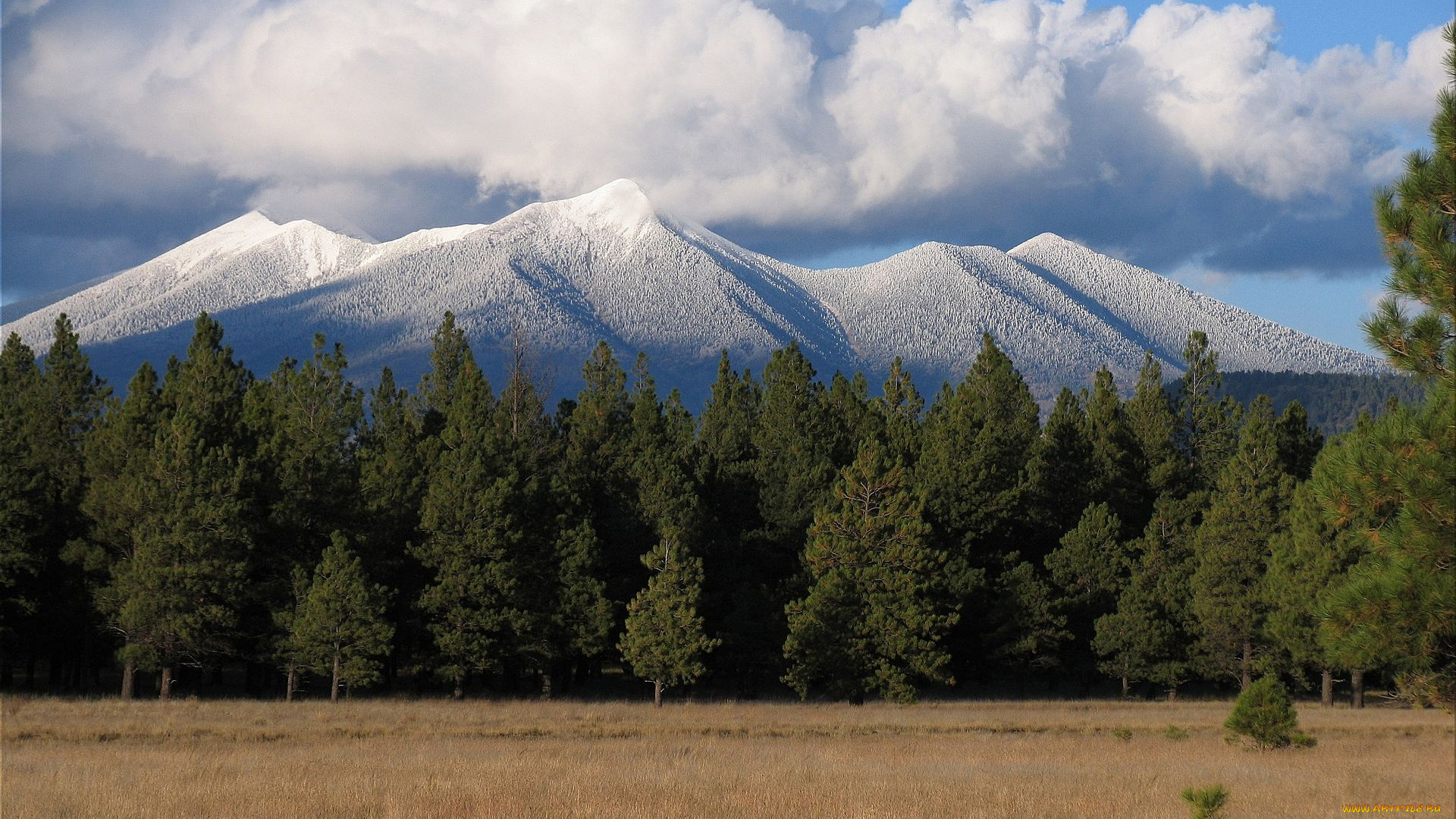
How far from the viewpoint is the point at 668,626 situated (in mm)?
53250

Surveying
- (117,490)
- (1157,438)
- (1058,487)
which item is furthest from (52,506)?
(1157,438)

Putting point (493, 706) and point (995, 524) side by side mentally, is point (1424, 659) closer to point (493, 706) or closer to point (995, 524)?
point (493, 706)

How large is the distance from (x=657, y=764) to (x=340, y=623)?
25.9m

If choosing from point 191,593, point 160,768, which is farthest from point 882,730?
point 191,593

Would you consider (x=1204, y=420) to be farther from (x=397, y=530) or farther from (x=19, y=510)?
(x=19, y=510)

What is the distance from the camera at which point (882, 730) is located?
4241cm

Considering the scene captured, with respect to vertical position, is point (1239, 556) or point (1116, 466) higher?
point (1116, 466)

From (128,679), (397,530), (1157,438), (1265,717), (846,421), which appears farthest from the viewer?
(1157,438)

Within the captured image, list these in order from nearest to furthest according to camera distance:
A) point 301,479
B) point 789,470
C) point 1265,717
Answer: point 1265,717, point 301,479, point 789,470

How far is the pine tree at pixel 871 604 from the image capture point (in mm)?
54250

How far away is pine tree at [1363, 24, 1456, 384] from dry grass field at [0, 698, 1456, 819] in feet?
27.4

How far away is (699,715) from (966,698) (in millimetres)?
21891

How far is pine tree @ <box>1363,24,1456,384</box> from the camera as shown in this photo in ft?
43.0

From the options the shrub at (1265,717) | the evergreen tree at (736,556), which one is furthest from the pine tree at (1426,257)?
the evergreen tree at (736,556)
